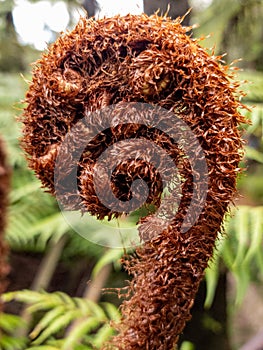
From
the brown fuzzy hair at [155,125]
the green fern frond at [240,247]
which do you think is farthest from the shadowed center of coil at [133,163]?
the green fern frond at [240,247]

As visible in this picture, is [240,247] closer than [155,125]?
No

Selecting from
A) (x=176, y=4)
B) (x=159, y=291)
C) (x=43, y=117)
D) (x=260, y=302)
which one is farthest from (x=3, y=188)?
(x=260, y=302)

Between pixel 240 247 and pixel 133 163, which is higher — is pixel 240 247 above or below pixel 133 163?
above

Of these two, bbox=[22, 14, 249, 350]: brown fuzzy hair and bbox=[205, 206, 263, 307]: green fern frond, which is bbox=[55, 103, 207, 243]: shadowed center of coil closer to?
bbox=[22, 14, 249, 350]: brown fuzzy hair

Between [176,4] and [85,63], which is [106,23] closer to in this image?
[85,63]

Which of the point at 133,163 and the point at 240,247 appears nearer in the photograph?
the point at 133,163

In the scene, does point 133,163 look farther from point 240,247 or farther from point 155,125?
point 240,247

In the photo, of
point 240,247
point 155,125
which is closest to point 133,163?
point 155,125

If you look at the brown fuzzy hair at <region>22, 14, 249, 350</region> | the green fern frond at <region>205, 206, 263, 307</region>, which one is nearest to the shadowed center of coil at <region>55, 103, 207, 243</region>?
the brown fuzzy hair at <region>22, 14, 249, 350</region>
